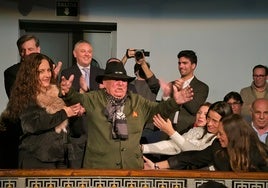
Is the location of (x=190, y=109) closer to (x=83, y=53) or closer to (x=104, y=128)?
(x=83, y=53)

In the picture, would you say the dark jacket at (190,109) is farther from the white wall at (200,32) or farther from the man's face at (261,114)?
the white wall at (200,32)

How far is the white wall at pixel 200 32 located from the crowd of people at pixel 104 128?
3000mm

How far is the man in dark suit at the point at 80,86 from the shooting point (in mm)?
6572

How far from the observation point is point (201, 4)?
10156mm

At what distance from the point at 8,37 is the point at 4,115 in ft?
12.7

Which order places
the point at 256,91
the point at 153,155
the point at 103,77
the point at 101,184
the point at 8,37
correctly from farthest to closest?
the point at 8,37, the point at 256,91, the point at 153,155, the point at 103,77, the point at 101,184

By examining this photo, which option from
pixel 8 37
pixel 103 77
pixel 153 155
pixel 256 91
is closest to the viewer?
pixel 103 77

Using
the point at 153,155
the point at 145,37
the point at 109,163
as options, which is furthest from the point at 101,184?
the point at 145,37

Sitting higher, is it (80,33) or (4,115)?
(80,33)

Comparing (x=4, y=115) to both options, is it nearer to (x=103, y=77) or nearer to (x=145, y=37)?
(x=103, y=77)

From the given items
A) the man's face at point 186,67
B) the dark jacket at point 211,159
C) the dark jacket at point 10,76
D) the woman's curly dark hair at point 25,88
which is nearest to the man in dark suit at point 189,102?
the man's face at point 186,67

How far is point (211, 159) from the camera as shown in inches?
253

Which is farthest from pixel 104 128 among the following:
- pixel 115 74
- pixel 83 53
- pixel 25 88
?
pixel 83 53

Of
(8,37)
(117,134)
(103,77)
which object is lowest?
(117,134)
